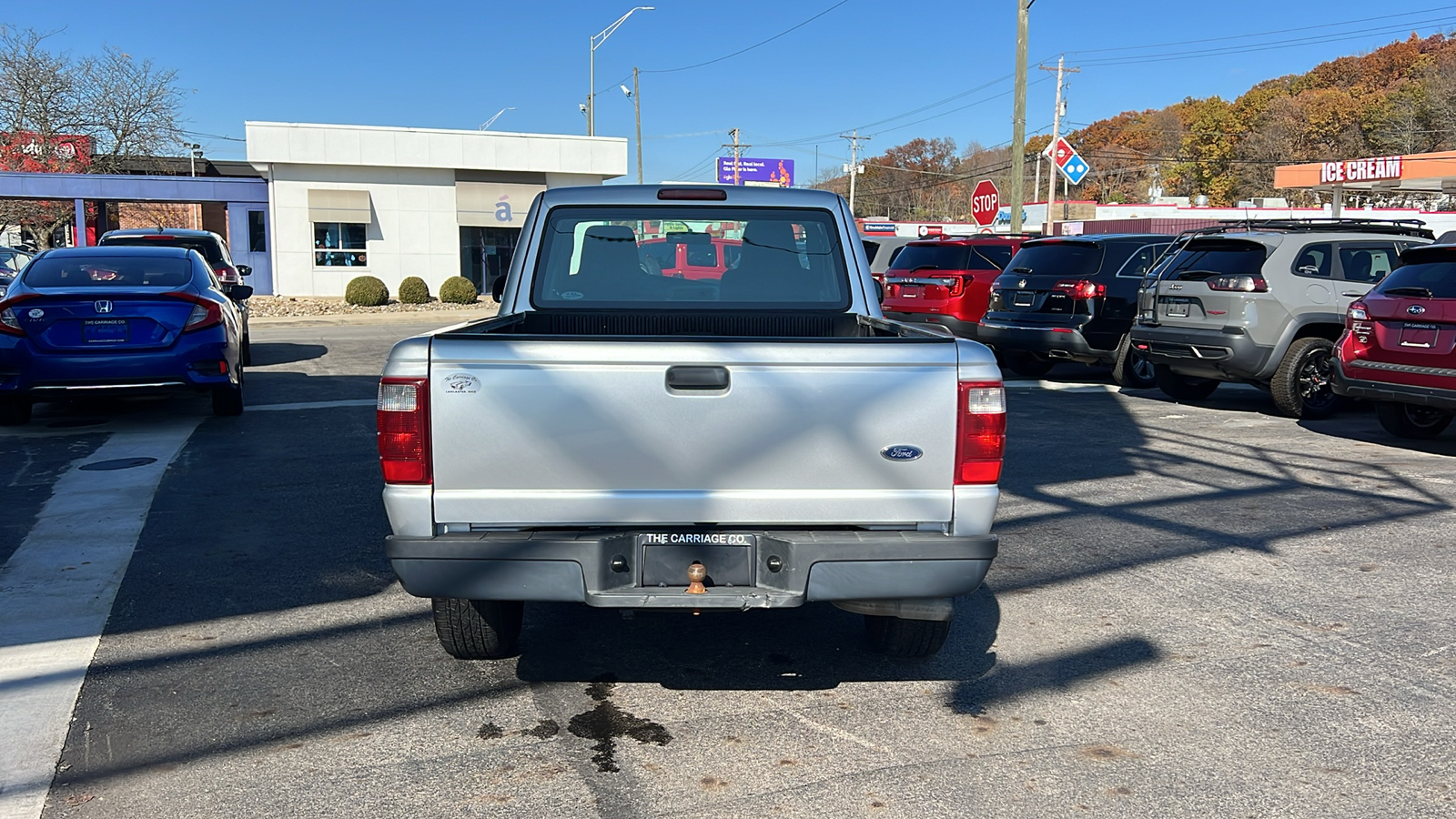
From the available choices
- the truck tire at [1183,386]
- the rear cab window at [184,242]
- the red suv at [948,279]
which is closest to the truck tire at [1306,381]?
the truck tire at [1183,386]

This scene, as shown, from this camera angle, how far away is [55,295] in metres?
9.84

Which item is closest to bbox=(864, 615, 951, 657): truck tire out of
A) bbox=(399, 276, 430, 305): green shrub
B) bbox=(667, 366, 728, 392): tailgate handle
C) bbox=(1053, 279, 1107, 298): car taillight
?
bbox=(667, 366, 728, 392): tailgate handle

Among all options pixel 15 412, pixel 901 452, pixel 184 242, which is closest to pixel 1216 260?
pixel 901 452

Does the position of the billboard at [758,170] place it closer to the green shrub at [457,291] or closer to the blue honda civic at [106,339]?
the green shrub at [457,291]

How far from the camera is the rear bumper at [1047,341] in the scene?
13461 mm

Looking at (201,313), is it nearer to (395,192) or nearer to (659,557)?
(659,557)

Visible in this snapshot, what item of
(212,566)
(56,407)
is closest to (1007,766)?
(212,566)

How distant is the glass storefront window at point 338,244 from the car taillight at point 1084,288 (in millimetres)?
27371

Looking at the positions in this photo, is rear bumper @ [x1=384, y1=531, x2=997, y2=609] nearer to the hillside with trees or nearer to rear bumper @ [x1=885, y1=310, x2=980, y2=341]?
rear bumper @ [x1=885, y1=310, x2=980, y2=341]

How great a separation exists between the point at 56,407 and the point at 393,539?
31.8 ft

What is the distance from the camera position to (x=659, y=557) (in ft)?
12.3

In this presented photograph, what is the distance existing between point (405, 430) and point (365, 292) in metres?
28.6

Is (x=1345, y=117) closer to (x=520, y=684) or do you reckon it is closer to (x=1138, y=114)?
(x=1138, y=114)

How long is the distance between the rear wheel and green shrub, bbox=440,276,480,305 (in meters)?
23.1
